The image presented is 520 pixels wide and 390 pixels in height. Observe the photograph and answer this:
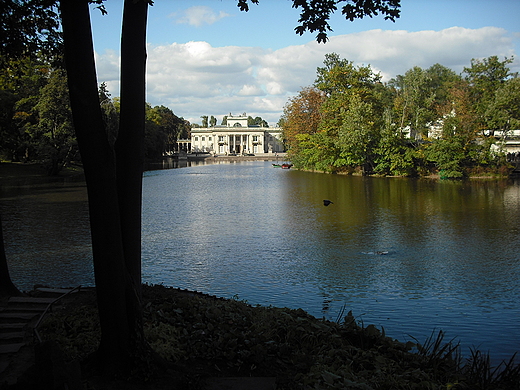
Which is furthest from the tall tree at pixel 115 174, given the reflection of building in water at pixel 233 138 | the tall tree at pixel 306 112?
the reflection of building in water at pixel 233 138

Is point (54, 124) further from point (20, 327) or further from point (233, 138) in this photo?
point (233, 138)

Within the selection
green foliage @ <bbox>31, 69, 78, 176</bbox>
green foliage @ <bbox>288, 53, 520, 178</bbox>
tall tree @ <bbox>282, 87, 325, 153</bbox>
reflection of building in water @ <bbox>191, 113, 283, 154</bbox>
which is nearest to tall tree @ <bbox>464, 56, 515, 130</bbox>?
green foliage @ <bbox>288, 53, 520, 178</bbox>

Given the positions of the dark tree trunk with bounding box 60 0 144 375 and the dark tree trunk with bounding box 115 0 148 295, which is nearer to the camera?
the dark tree trunk with bounding box 60 0 144 375

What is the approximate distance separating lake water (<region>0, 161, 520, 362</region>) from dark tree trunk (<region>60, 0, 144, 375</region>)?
4.98 meters

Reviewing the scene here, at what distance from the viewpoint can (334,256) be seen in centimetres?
1470

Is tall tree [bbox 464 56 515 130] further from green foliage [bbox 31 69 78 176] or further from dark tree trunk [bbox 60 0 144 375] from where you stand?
dark tree trunk [bbox 60 0 144 375]

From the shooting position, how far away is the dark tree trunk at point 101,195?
5.03 m

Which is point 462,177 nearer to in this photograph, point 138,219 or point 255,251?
point 255,251

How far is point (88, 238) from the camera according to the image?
1688 centimetres

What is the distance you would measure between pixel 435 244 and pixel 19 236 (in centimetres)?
1412

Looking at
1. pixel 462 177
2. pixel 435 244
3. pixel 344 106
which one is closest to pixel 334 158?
pixel 344 106

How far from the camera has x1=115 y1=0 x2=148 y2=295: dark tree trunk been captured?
222 inches

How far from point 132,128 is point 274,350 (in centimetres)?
313

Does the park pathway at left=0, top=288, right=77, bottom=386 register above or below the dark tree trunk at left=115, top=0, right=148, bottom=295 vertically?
below
